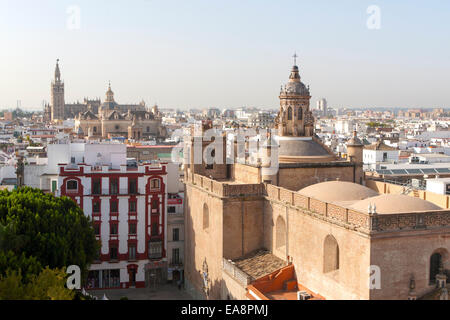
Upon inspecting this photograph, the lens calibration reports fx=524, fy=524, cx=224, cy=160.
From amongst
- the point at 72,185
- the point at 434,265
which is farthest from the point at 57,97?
the point at 434,265

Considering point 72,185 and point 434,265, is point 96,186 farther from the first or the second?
point 434,265

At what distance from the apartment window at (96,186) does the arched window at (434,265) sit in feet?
74.8

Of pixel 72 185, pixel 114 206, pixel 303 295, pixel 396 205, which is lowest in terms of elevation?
pixel 303 295

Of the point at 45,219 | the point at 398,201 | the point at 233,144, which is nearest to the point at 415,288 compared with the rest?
the point at 398,201

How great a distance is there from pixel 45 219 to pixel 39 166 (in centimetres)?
1828

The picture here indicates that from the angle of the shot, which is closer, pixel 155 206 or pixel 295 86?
pixel 295 86

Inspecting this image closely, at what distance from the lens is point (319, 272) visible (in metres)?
21.3

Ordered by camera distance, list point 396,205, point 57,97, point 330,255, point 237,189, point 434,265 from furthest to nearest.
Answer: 1. point 57,97
2. point 237,189
3. point 330,255
4. point 396,205
5. point 434,265

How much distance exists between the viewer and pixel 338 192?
2430 cm

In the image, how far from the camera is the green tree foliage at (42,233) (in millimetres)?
20892

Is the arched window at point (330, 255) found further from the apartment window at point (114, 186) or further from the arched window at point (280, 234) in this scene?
the apartment window at point (114, 186)

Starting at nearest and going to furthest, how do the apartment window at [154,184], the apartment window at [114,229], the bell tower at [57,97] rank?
the apartment window at [114,229] → the apartment window at [154,184] → the bell tower at [57,97]

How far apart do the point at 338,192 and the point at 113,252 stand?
17671mm

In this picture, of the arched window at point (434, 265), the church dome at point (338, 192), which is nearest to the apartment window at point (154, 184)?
the church dome at point (338, 192)
